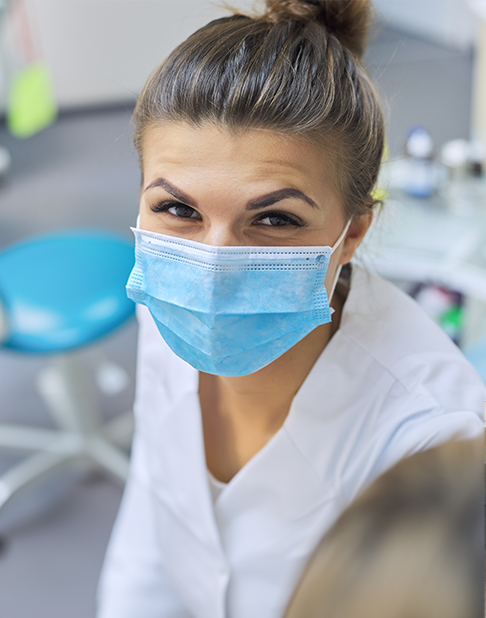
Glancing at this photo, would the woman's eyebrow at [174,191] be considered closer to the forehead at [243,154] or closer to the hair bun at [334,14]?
the forehead at [243,154]

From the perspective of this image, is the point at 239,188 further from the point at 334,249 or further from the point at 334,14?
the point at 334,14

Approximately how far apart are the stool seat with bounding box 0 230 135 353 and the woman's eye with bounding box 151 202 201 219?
0.95 metres

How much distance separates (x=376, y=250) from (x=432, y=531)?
70 centimetres

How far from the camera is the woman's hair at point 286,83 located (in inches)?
25.9

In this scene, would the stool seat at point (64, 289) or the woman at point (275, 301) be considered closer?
the woman at point (275, 301)

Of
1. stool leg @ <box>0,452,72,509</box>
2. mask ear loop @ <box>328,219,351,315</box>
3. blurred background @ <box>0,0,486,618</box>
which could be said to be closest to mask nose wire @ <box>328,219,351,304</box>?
mask ear loop @ <box>328,219,351,315</box>

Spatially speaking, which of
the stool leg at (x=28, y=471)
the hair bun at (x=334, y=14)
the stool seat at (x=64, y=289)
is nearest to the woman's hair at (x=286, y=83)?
the hair bun at (x=334, y=14)

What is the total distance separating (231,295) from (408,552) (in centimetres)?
44

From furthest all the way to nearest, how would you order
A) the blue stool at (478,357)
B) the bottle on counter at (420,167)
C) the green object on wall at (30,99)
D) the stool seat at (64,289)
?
1. the bottle on counter at (420,167)
2. the green object on wall at (30,99)
3. the stool seat at (64,289)
4. the blue stool at (478,357)

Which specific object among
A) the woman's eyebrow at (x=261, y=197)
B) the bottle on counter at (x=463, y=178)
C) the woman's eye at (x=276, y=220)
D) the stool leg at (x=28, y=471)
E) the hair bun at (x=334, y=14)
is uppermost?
the hair bun at (x=334, y=14)

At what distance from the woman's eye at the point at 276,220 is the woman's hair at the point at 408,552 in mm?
400

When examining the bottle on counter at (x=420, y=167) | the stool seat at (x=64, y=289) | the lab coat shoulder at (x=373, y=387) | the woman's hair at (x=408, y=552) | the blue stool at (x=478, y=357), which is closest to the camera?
the woman's hair at (x=408, y=552)

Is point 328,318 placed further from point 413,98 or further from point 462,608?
point 413,98

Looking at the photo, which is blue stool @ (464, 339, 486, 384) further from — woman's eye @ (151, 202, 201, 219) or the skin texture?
woman's eye @ (151, 202, 201, 219)
